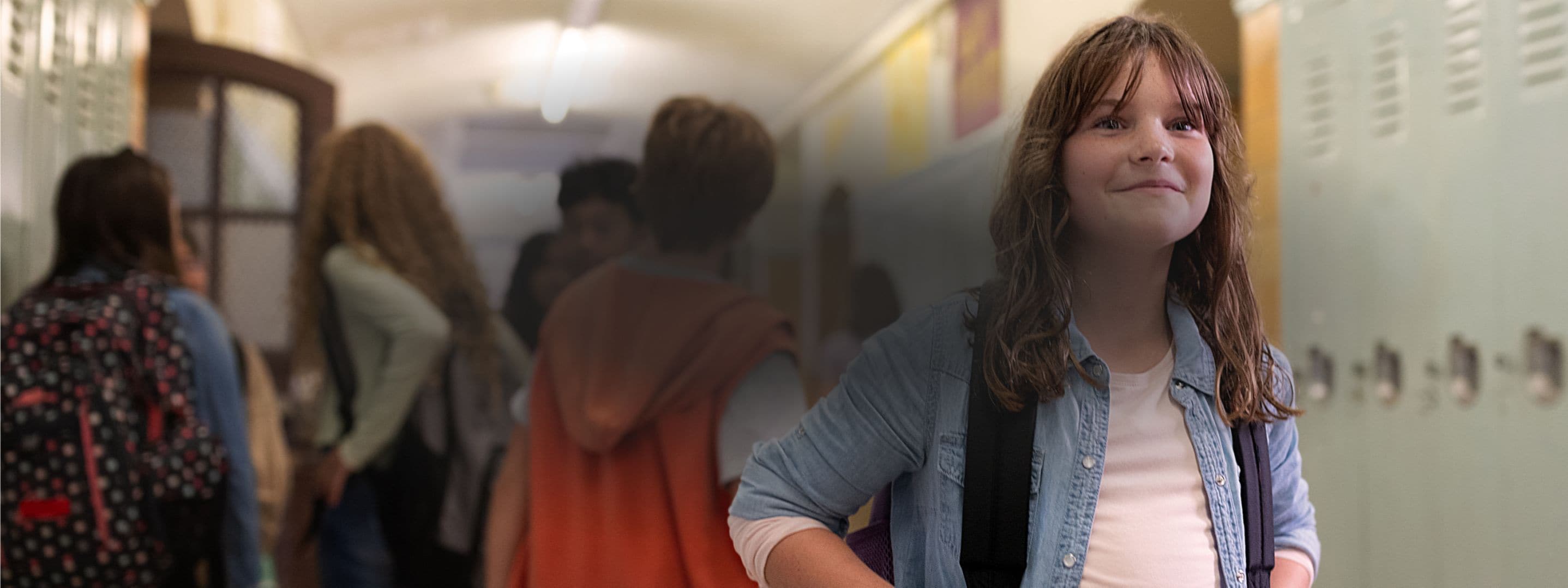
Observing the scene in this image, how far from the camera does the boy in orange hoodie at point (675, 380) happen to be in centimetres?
104

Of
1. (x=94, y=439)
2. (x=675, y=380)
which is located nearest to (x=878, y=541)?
(x=675, y=380)

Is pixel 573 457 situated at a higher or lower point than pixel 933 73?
lower

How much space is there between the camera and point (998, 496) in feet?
2.16

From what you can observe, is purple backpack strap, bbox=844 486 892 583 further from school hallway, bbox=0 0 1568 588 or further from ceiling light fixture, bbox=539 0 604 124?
ceiling light fixture, bbox=539 0 604 124

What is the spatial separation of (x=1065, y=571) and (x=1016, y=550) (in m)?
0.03

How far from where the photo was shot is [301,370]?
59.5 inches

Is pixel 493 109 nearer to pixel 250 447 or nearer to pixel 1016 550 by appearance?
pixel 250 447

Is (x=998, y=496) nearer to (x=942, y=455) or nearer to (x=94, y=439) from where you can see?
(x=942, y=455)

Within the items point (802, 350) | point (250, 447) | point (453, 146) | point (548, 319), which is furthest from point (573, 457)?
point (250, 447)

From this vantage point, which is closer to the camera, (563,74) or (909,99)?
(909,99)

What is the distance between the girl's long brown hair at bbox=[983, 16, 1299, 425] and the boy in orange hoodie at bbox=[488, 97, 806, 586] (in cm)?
37

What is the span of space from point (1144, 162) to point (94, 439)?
1.18m

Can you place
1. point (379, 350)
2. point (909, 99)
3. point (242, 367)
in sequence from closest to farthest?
1. point (909, 99)
2. point (379, 350)
3. point (242, 367)

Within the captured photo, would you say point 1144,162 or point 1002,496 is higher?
point 1144,162
